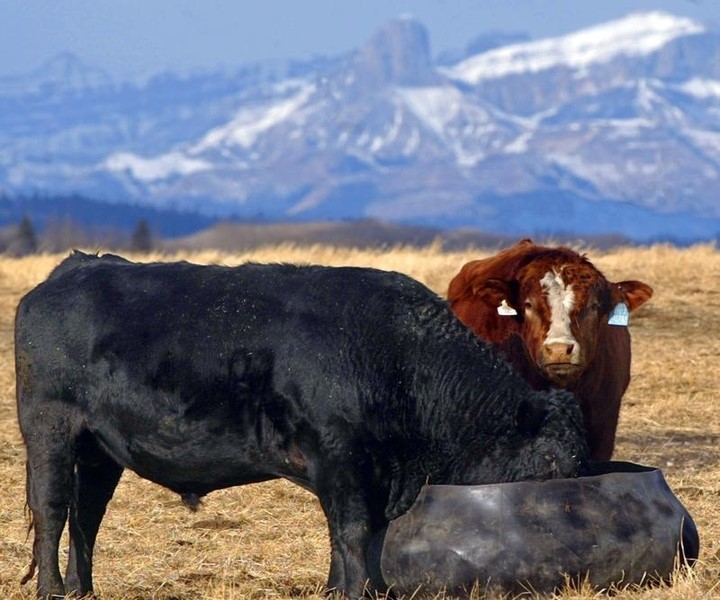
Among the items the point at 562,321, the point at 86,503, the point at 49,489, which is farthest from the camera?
the point at 562,321

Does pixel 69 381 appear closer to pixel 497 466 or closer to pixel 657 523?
pixel 497 466

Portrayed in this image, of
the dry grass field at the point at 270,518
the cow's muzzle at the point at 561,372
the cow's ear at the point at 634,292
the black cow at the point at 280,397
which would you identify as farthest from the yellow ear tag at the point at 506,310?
the black cow at the point at 280,397

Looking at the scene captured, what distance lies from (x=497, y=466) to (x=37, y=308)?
252cm

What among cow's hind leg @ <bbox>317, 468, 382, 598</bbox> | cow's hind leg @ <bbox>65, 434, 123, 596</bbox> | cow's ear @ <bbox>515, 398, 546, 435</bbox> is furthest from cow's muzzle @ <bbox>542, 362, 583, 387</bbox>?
cow's hind leg @ <bbox>65, 434, 123, 596</bbox>

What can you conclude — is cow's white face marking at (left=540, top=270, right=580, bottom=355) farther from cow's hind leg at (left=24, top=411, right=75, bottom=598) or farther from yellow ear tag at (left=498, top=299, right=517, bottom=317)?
cow's hind leg at (left=24, top=411, right=75, bottom=598)

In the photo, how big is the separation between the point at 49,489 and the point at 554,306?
3.22 m

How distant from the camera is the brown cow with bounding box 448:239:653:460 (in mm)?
8953

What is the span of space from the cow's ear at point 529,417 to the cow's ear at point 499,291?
243 centimetres

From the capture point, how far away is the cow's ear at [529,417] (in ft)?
23.1

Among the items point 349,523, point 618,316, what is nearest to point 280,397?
point 349,523

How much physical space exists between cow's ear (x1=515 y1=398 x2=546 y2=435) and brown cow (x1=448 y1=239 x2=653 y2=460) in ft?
5.63

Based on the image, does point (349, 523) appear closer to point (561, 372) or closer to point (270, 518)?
point (561, 372)

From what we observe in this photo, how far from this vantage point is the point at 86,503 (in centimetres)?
793

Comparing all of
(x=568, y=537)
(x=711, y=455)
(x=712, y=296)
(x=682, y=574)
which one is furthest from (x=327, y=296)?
(x=712, y=296)
